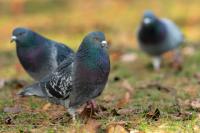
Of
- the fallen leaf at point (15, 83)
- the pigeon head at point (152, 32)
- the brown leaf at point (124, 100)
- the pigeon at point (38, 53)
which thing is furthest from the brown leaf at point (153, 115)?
the pigeon head at point (152, 32)

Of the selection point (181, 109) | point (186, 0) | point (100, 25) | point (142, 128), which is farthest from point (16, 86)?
point (186, 0)

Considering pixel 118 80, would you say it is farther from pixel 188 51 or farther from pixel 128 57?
pixel 188 51

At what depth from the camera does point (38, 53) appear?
6.59 metres

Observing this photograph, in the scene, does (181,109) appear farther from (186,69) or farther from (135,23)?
(135,23)

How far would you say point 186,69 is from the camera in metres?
8.63

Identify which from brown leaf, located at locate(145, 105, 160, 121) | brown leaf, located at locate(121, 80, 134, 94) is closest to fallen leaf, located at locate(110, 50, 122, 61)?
brown leaf, located at locate(121, 80, 134, 94)

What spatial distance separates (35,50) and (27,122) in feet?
4.85

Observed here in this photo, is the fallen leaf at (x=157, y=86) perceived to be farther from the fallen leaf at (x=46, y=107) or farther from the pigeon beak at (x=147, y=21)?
the pigeon beak at (x=147, y=21)

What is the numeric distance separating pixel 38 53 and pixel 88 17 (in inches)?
345

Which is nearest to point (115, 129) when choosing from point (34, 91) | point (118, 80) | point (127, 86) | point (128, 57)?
point (34, 91)

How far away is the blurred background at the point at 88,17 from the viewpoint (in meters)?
13.1

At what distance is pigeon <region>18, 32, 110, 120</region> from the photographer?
517 cm

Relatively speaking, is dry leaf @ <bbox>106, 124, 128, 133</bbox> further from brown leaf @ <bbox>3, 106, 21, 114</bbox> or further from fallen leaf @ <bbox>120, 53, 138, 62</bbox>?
fallen leaf @ <bbox>120, 53, 138, 62</bbox>

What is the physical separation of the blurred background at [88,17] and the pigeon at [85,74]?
603cm
